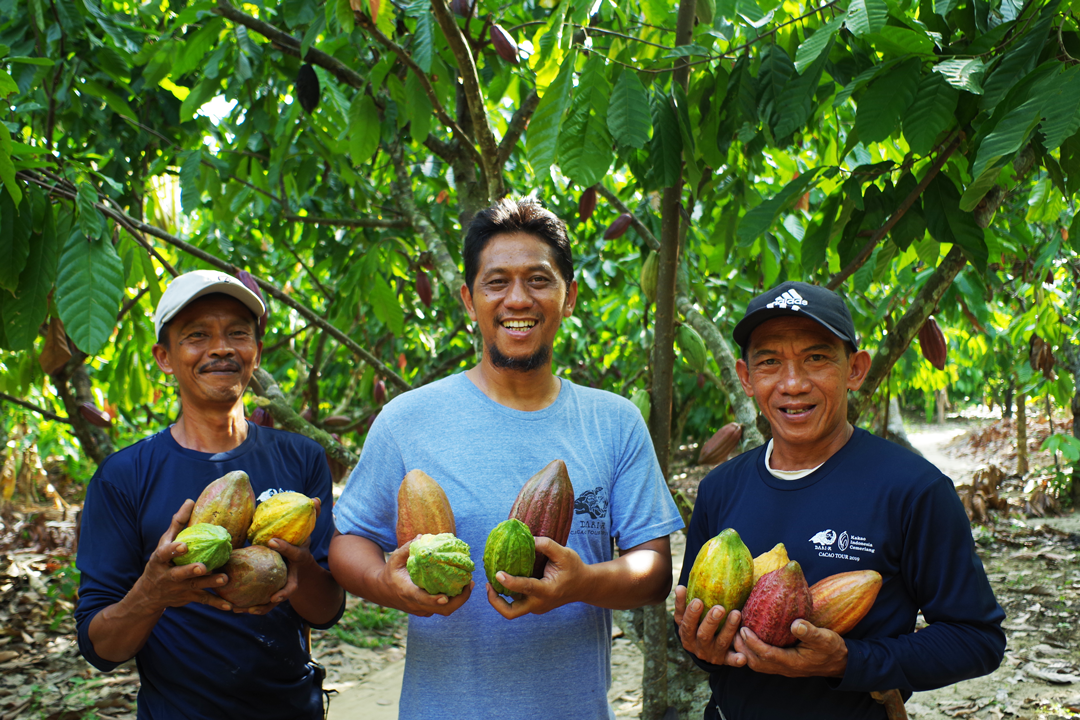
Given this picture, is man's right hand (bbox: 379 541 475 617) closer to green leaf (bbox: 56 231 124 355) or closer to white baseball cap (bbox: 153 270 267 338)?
white baseball cap (bbox: 153 270 267 338)

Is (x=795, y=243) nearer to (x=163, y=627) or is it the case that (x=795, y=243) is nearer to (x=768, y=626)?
(x=768, y=626)

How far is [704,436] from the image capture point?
9898mm

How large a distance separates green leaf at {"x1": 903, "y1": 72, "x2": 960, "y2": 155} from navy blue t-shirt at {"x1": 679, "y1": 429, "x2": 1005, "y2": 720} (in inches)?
20.9

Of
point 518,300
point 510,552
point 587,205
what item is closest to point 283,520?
point 510,552

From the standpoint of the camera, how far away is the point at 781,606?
1.08 meters

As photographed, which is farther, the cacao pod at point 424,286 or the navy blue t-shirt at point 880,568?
the cacao pod at point 424,286

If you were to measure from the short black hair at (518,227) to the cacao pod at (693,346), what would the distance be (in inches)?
42.7

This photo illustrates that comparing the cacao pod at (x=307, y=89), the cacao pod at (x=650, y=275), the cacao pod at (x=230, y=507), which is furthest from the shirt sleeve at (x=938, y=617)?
the cacao pod at (x=307, y=89)

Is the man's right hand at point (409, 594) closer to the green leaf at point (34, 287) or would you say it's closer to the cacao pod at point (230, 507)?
the cacao pod at point (230, 507)

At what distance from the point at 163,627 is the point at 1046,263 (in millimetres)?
3934

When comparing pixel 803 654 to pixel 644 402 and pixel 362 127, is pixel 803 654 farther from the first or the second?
pixel 362 127

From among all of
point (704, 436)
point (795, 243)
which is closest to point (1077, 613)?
point (795, 243)

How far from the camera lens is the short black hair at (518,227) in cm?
142

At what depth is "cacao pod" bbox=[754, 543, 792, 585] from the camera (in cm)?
117
